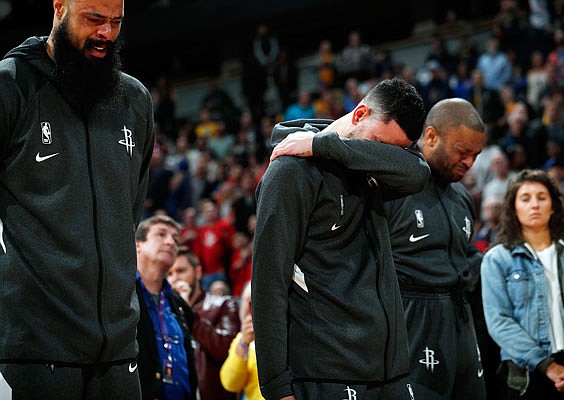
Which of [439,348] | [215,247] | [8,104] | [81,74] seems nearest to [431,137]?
[439,348]

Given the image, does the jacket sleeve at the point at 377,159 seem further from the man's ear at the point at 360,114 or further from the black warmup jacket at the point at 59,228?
the black warmup jacket at the point at 59,228

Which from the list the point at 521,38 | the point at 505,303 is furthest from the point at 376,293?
the point at 521,38

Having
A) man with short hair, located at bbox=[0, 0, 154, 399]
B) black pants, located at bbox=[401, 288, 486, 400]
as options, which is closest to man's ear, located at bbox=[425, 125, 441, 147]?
black pants, located at bbox=[401, 288, 486, 400]

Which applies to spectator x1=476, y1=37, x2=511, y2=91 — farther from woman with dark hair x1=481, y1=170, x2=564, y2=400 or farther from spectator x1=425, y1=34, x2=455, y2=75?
woman with dark hair x1=481, y1=170, x2=564, y2=400

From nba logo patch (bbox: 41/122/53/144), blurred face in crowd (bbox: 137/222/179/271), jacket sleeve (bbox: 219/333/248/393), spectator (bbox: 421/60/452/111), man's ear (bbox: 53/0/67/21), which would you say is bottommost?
jacket sleeve (bbox: 219/333/248/393)

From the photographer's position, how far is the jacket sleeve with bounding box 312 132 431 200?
340cm

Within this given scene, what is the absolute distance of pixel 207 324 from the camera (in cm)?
609

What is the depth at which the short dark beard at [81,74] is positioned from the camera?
305 cm

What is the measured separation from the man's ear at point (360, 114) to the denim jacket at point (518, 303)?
2353mm

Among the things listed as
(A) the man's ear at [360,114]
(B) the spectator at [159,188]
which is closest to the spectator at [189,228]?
(B) the spectator at [159,188]

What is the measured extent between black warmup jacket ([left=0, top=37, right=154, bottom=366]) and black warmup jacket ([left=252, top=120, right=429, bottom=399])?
0.53 metres

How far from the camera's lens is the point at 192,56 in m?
24.3

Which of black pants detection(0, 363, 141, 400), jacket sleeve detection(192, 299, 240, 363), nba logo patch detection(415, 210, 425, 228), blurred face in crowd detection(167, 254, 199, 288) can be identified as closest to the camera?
black pants detection(0, 363, 141, 400)

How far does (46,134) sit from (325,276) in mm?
1159
